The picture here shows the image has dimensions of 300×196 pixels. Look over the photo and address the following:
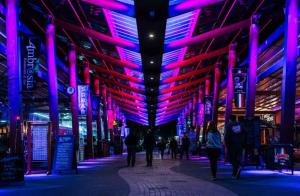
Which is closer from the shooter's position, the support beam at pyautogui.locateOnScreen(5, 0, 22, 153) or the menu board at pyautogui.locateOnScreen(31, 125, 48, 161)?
the menu board at pyautogui.locateOnScreen(31, 125, 48, 161)

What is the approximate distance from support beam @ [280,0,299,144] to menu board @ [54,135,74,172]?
734cm

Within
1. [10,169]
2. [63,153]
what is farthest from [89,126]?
[10,169]

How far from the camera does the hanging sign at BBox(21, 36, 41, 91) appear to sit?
17641 mm

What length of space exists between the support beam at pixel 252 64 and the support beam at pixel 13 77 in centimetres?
1064

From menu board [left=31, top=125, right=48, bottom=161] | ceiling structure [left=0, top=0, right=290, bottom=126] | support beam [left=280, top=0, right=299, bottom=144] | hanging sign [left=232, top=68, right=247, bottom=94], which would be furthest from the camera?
hanging sign [left=232, top=68, right=247, bottom=94]

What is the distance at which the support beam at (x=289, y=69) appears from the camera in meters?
17.6

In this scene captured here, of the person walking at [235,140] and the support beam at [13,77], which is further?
the support beam at [13,77]

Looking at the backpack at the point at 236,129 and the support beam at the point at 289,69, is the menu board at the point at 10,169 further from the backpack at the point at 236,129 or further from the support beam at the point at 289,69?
the support beam at the point at 289,69

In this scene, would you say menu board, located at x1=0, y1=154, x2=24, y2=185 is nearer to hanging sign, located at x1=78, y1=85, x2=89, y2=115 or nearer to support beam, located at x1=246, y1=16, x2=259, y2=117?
support beam, located at x1=246, y1=16, x2=259, y2=117

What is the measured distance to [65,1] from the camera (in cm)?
2114

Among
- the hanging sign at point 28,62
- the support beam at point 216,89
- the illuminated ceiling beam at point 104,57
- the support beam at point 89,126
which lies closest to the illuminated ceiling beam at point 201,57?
the illuminated ceiling beam at point 104,57

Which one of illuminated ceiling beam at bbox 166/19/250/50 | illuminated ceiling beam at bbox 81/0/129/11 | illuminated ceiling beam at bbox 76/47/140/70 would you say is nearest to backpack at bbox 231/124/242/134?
illuminated ceiling beam at bbox 81/0/129/11

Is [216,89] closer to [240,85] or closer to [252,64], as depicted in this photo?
[240,85]

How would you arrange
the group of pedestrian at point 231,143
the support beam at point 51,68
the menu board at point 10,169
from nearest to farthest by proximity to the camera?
the menu board at point 10,169, the group of pedestrian at point 231,143, the support beam at point 51,68
